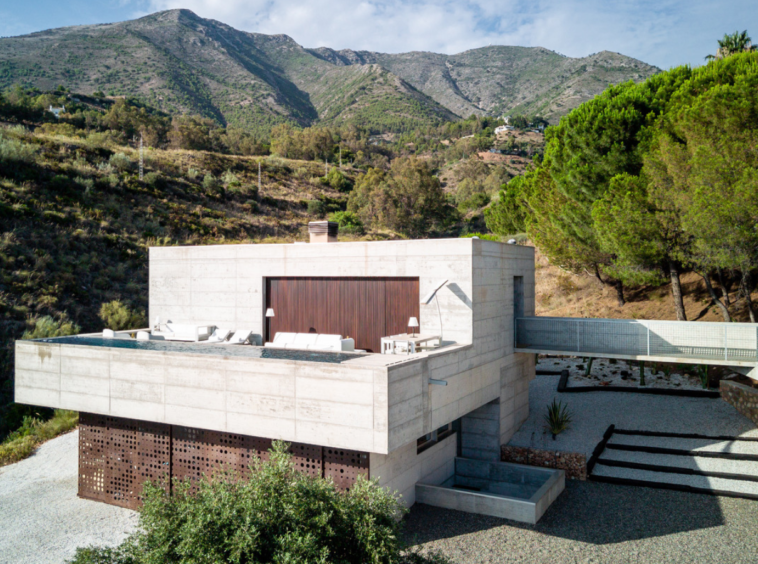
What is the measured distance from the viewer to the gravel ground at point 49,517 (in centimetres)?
923

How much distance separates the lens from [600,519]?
980cm

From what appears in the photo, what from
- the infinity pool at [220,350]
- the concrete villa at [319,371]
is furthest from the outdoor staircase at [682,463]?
the infinity pool at [220,350]

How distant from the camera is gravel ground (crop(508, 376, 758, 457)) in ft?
43.7

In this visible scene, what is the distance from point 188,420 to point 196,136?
44546mm

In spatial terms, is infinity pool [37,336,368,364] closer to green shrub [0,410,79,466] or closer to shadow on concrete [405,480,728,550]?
shadow on concrete [405,480,728,550]

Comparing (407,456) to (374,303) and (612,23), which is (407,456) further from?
(612,23)

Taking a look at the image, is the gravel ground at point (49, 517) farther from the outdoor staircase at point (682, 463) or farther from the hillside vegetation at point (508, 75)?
the hillside vegetation at point (508, 75)

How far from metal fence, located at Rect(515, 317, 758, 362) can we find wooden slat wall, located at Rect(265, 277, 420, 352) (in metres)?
3.85

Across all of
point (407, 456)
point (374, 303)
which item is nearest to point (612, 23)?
point (374, 303)

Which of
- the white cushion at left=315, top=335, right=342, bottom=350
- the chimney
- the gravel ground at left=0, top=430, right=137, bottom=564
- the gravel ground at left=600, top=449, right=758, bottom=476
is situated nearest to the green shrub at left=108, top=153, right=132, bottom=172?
the gravel ground at left=0, top=430, right=137, bottom=564

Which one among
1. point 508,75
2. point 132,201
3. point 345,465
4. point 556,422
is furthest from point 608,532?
point 508,75

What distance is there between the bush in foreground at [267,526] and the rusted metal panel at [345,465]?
231 cm

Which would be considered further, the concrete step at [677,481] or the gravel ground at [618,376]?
the gravel ground at [618,376]

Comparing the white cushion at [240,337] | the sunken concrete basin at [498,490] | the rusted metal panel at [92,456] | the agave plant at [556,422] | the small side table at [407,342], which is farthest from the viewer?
the agave plant at [556,422]
